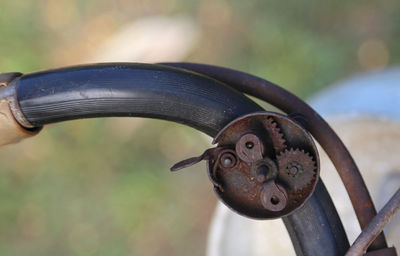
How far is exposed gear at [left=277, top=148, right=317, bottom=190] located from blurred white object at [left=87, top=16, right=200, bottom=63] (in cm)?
141

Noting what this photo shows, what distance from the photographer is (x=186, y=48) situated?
195cm

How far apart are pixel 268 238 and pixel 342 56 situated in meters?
1.18

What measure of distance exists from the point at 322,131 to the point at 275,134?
3.7 inches

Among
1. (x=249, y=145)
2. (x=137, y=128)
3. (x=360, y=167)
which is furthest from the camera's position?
(x=137, y=128)

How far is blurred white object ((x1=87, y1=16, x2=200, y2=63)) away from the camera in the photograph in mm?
1892

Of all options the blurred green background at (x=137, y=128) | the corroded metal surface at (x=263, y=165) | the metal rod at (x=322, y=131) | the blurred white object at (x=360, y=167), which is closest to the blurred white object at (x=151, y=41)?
the blurred green background at (x=137, y=128)

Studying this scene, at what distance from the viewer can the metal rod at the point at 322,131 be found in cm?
58

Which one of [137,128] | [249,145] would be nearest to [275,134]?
[249,145]

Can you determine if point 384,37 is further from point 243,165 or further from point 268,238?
point 243,165

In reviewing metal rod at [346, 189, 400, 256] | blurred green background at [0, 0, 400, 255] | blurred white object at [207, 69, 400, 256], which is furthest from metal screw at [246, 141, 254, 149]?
blurred green background at [0, 0, 400, 255]

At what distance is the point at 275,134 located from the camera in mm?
520

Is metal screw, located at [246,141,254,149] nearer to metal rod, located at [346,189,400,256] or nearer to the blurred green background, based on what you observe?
metal rod, located at [346,189,400,256]

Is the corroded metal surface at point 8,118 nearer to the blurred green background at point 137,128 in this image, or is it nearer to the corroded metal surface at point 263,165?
the corroded metal surface at point 263,165

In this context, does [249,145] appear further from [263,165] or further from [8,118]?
[8,118]
